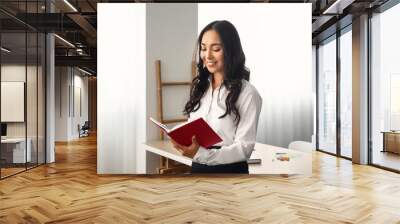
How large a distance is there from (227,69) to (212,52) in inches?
11.9

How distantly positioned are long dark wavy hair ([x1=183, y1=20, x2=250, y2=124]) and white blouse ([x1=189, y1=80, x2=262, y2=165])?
8 centimetres

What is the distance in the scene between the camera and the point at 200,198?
464 cm

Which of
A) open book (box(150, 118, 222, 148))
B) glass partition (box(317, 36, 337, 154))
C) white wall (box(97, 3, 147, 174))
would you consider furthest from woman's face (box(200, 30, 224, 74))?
glass partition (box(317, 36, 337, 154))

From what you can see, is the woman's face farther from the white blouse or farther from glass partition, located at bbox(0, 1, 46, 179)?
glass partition, located at bbox(0, 1, 46, 179)

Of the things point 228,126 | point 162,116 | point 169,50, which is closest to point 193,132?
point 228,126

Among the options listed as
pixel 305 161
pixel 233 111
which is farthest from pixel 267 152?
pixel 233 111

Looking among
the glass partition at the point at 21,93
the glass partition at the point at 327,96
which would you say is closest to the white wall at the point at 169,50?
the glass partition at the point at 21,93

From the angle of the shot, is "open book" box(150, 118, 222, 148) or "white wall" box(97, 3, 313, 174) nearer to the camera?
"open book" box(150, 118, 222, 148)

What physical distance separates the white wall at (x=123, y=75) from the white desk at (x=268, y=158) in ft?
1.13

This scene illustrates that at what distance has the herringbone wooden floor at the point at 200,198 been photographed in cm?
382

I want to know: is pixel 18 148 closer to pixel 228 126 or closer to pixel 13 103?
pixel 13 103

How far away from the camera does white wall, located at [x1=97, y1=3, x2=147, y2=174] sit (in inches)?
231

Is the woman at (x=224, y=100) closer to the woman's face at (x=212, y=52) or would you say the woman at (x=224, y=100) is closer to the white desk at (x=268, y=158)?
the woman's face at (x=212, y=52)

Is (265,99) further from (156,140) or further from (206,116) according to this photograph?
(156,140)
